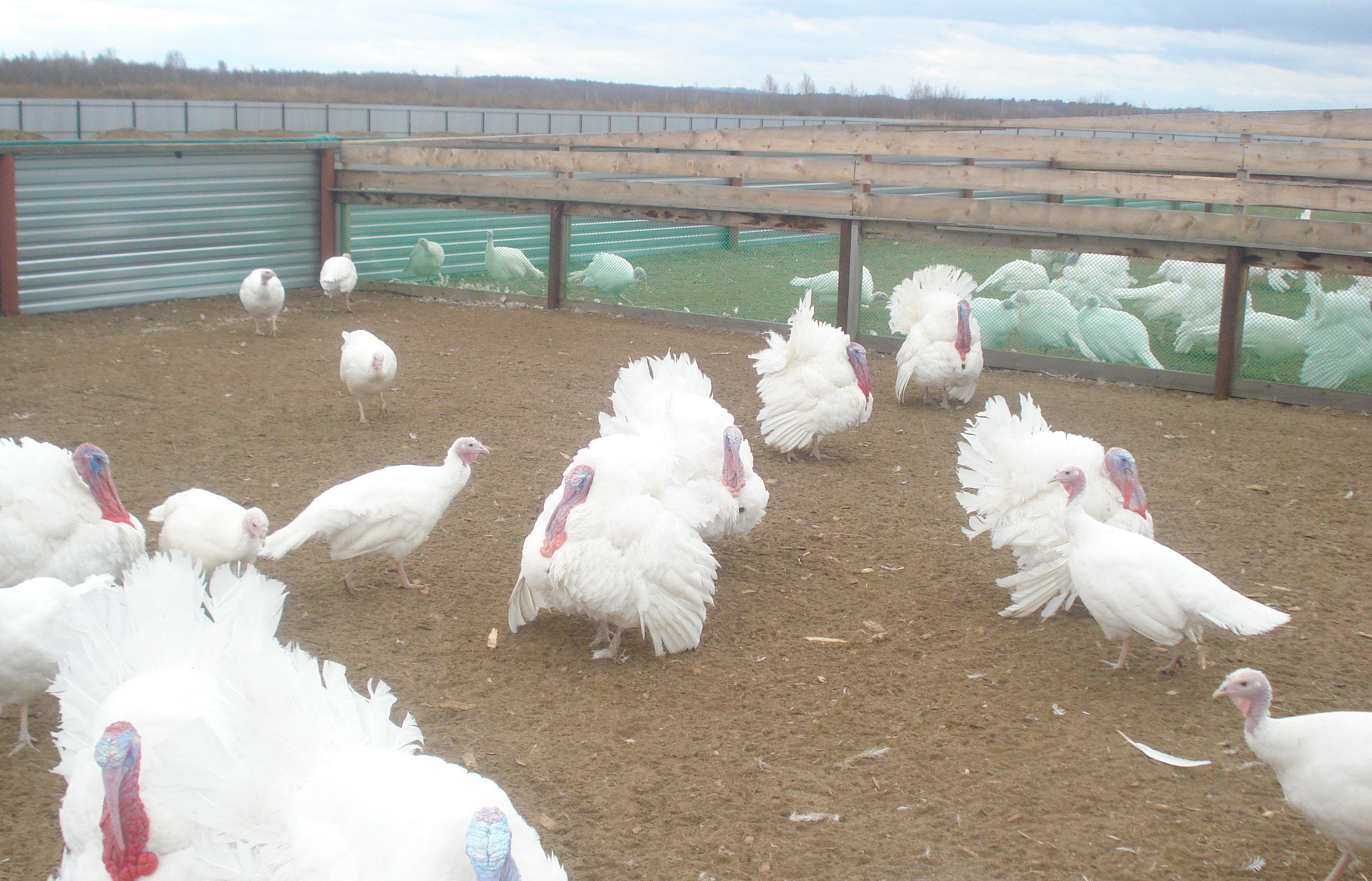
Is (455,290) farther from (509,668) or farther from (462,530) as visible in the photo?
(509,668)

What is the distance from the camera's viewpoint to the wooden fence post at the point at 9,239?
32.9 ft

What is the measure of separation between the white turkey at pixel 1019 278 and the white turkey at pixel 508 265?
5171mm

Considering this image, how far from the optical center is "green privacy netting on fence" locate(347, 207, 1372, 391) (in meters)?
8.34

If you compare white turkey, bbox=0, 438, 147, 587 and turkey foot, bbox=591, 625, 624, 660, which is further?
turkey foot, bbox=591, 625, 624, 660

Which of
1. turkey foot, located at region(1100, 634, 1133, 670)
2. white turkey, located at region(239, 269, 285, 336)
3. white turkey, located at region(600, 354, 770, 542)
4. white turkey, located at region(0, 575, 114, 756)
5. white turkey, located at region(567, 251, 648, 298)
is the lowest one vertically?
turkey foot, located at region(1100, 634, 1133, 670)

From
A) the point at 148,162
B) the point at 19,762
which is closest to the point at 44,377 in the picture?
the point at 148,162

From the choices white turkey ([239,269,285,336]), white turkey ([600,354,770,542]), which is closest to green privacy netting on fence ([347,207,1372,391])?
white turkey ([239,269,285,336])

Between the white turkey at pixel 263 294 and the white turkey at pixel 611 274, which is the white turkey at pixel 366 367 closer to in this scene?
the white turkey at pixel 263 294

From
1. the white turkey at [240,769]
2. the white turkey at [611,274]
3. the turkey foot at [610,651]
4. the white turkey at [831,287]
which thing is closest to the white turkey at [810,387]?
the turkey foot at [610,651]

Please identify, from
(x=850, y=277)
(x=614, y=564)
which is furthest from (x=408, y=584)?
(x=850, y=277)

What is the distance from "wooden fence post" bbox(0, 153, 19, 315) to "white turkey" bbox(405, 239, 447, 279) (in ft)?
13.2

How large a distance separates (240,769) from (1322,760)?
111 inches

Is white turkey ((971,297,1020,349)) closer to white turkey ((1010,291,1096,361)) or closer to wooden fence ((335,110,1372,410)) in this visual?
white turkey ((1010,291,1096,361))

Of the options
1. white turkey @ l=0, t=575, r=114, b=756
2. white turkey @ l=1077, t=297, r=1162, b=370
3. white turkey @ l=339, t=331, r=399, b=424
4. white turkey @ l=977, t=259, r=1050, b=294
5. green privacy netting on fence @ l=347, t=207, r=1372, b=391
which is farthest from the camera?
white turkey @ l=977, t=259, r=1050, b=294
